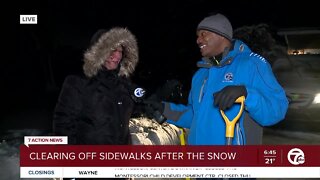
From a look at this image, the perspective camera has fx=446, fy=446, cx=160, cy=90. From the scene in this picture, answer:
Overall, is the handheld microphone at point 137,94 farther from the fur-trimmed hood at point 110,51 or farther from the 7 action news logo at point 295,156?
the 7 action news logo at point 295,156

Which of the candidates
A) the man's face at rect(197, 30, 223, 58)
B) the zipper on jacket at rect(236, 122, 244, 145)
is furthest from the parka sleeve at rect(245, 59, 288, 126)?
the man's face at rect(197, 30, 223, 58)

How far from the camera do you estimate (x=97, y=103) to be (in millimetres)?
3271

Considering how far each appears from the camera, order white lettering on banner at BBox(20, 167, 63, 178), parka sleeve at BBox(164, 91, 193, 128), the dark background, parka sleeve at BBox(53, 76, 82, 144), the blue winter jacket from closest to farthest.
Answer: the blue winter jacket, parka sleeve at BBox(164, 91, 193, 128), parka sleeve at BBox(53, 76, 82, 144), white lettering on banner at BBox(20, 167, 63, 178), the dark background

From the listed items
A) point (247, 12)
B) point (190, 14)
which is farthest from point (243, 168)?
point (247, 12)

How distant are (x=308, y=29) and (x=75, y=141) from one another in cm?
1255

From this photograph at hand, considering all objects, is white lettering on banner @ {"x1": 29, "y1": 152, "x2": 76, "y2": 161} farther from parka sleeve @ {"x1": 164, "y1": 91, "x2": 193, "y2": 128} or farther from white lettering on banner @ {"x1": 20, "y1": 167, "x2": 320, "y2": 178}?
parka sleeve @ {"x1": 164, "y1": 91, "x2": 193, "y2": 128}

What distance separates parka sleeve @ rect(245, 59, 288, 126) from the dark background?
30.5ft

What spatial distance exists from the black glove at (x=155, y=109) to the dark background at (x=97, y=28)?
8313mm

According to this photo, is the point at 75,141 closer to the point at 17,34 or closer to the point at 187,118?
the point at 187,118

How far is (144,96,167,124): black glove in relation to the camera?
10.1ft

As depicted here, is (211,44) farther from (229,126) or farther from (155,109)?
(155,109)

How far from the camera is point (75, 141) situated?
10.8 ft

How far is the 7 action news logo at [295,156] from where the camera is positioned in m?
3.72

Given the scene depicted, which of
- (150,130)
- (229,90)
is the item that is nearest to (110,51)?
(229,90)
